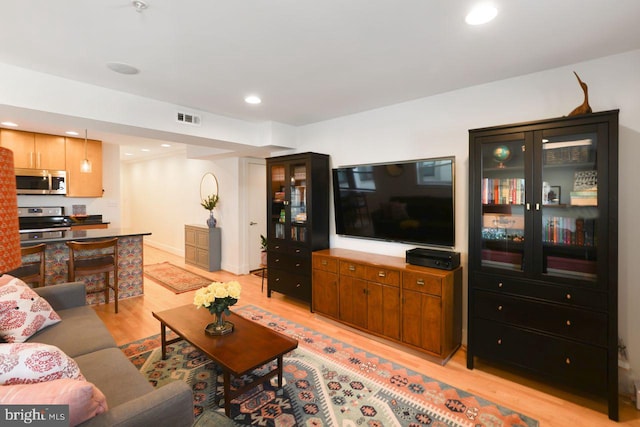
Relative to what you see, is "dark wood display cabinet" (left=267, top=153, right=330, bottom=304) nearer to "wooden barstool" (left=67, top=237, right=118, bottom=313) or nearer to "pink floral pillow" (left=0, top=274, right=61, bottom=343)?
"wooden barstool" (left=67, top=237, right=118, bottom=313)

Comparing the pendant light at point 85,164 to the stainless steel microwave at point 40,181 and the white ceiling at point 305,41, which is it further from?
the white ceiling at point 305,41

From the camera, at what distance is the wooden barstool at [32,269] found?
3.23m

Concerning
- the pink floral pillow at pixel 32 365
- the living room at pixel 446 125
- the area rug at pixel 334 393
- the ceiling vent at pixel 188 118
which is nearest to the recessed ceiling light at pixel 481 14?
the living room at pixel 446 125

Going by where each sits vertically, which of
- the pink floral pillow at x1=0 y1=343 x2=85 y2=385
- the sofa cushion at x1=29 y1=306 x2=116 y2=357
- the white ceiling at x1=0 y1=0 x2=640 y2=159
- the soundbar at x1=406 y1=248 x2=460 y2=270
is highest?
the white ceiling at x1=0 y1=0 x2=640 y2=159

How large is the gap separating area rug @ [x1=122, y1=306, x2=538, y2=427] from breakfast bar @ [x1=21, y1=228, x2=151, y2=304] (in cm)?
165

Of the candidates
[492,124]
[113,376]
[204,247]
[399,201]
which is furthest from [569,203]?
[204,247]

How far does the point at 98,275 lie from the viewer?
4160 mm

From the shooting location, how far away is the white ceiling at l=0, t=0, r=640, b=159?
1.76 m

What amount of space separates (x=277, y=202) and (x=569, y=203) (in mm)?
3281

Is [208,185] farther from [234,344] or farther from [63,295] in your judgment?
[234,344]

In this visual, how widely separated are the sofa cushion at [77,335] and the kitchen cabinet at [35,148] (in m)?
4.27

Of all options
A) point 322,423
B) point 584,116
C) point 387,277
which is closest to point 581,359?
point 387,277

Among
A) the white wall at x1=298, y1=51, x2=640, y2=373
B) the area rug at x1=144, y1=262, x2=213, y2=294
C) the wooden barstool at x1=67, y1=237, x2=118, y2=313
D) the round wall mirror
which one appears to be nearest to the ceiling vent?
the white wall at x1=298, y1=51, x2=640, y2=373

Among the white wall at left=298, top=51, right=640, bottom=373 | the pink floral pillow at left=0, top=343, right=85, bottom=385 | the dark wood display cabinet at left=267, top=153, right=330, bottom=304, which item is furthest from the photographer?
the dark wood display cabinet at left=267, top=153, right=330, bottom=304
